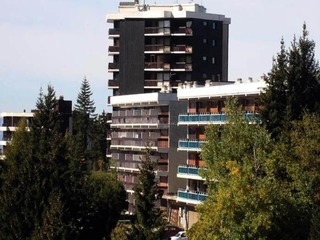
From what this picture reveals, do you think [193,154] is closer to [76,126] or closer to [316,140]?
[316,140]

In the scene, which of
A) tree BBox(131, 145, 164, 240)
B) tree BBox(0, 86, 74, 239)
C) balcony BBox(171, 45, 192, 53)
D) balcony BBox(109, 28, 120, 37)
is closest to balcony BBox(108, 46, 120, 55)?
balcony BBox(109, 28, 120, 37)

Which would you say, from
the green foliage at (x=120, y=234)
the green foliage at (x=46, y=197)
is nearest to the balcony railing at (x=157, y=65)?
the green foliage at (x=46, y=197)

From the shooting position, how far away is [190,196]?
78.6 metres

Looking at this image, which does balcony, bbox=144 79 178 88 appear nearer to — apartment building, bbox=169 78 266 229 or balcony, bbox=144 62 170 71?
balcony, bbox=144 62 170 71

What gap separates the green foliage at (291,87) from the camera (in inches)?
2180

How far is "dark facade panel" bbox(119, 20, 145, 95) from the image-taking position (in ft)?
366

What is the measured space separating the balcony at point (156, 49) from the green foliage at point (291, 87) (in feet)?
172

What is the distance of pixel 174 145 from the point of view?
91.1 m

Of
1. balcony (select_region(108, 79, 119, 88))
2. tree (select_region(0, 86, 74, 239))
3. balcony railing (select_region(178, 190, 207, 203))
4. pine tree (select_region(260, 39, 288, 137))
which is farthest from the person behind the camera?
balcony (select_region(108, 79, 119, 88))

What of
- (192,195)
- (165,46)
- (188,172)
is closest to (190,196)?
(192,195)

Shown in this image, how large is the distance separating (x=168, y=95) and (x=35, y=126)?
2299 centimetres

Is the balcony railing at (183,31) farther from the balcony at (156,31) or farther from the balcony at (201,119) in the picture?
the balcony at (201,119)

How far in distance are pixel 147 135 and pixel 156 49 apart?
57.1 feet

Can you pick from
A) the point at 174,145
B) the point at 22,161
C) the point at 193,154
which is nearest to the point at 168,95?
the point at 174,145
